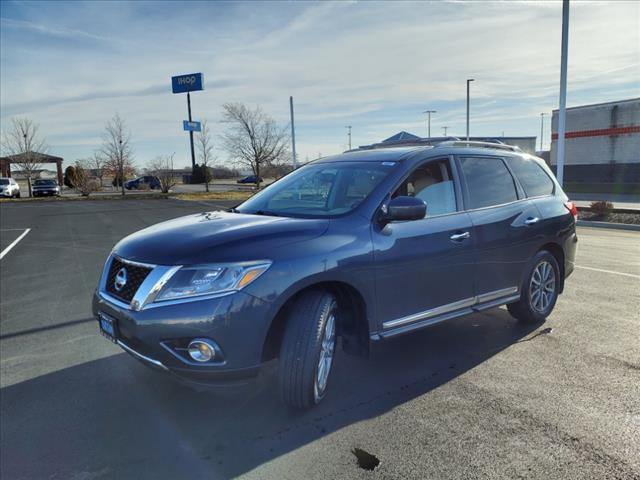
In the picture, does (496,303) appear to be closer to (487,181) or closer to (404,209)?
(487,181)

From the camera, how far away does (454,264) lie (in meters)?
4.04

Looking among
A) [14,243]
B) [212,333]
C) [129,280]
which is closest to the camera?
[212,333]

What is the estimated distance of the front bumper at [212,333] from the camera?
285cm

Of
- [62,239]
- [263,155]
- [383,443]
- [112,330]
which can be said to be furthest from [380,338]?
[263,155]

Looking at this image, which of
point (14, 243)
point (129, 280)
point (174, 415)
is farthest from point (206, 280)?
point (14, 243)

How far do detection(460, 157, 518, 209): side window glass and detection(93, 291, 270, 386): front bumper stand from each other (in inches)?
92.5

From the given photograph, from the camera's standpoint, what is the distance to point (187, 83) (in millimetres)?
43656

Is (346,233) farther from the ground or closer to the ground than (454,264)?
farther from the ground

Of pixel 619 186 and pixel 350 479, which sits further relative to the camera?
pixel 619 186

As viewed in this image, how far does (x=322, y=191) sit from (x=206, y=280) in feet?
5.38

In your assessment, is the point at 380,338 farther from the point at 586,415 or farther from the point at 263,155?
the point at 263,155

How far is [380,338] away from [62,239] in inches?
451

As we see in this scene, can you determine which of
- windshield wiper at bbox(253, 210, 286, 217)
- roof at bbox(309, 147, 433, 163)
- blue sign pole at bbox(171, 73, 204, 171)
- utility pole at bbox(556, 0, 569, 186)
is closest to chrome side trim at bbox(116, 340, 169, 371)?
windshield wiper at bbox(253, 210, 286, 217)

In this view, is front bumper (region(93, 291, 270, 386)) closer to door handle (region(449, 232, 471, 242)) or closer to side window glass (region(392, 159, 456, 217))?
side window glass (region(392, 159, 456, 217))
